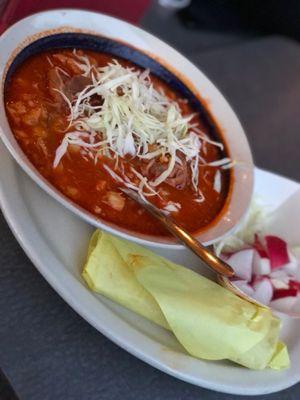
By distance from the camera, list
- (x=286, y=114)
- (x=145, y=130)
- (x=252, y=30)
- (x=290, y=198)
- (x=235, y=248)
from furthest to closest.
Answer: (x=252, y=30)
(x=286, y=114)
(x=290, y=198)
(x=235, y=248)
(x=145, y=130)

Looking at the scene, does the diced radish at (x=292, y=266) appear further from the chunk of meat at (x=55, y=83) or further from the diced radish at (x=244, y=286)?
the chunk of meat at (x=55, y=83)

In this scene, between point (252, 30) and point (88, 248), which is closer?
point (88, 248)

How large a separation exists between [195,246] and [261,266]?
277mm

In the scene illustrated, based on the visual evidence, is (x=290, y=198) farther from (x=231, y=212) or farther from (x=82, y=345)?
(x=82, y=345)

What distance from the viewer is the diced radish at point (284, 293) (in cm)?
127

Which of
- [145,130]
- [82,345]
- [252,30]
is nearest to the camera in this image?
[82,345]

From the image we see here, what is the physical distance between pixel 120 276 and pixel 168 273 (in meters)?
0.09

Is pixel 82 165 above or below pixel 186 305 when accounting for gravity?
above

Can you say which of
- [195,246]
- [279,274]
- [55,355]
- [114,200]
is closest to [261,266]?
[279,274]

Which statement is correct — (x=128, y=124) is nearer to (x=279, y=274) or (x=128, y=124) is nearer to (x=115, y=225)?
(x=115, y=225)

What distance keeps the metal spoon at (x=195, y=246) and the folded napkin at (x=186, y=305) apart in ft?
0.16

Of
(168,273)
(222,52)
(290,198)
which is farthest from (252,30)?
(168,273)

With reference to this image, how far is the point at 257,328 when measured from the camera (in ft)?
3.53

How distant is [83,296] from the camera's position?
1.01 metres
